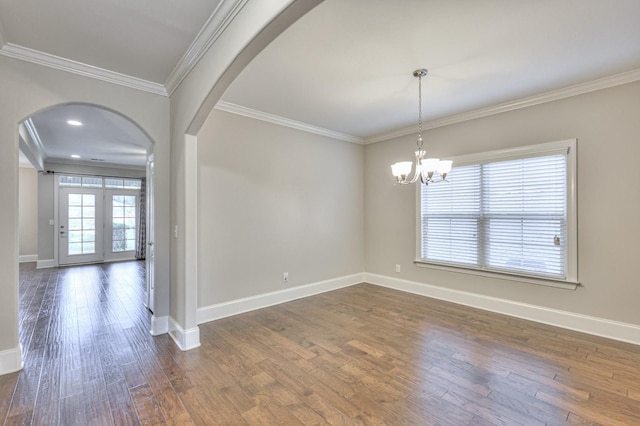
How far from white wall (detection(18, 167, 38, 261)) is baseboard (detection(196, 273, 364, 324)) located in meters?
7.98

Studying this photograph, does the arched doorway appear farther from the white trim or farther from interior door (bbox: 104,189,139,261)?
the white trim

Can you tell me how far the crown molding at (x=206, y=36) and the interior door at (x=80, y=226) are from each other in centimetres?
684

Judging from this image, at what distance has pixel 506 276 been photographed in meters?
3.92

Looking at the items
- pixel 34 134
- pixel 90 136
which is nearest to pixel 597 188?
pixel 90 136

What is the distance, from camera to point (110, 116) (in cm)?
423

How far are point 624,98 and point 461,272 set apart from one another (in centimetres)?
270

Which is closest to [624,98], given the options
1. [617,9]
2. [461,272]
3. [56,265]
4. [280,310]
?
[617,9]

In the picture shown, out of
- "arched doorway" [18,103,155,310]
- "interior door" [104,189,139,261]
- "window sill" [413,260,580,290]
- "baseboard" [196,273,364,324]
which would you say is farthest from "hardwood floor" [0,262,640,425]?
"interior door" [104,189,139,261]

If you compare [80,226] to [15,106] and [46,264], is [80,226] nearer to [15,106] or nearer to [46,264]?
[46,264]

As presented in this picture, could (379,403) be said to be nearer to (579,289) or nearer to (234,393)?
(234,393)

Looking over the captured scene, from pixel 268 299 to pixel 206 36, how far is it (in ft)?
10.9

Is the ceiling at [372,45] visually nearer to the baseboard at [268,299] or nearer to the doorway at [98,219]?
the baseboard at [268,299]

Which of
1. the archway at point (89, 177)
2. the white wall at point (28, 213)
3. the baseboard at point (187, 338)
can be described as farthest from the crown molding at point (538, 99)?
the white wall at point (28, 213)

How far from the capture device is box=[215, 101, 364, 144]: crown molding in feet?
12.7
